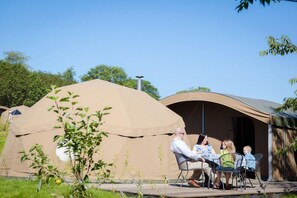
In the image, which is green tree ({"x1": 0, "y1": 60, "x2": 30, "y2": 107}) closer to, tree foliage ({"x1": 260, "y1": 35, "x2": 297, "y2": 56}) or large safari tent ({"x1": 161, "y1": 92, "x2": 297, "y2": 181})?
large safari tent ({"x1": 161, "y1": 92, "x2": 297, "y2": 181})

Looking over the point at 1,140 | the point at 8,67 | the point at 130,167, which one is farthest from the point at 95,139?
the point at 8,67

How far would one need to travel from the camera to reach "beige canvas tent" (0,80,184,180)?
1043 centimetres

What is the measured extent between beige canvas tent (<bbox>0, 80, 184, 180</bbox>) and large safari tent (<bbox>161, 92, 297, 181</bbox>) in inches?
72.2

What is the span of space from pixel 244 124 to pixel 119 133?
5287 millimetres

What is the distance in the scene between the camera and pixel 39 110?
11328 mm

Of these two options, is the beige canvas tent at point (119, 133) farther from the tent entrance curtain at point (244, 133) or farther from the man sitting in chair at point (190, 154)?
the tent entrance curtain at point (244, 133)

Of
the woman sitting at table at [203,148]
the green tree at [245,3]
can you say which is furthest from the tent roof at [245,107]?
the green tree at [245,3]

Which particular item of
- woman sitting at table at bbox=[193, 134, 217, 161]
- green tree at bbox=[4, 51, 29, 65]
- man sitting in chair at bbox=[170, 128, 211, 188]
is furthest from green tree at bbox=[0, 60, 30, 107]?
man sitting in chair at bbox=[170, 128, 211, 188]

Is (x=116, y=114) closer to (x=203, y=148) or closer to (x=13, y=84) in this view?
(x=203, y=148)

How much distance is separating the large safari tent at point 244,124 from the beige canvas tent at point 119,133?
6.02ft

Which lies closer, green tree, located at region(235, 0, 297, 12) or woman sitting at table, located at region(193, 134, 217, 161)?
green tree, located at region(235, 0, 297, 12)

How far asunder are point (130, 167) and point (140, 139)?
2.54ft

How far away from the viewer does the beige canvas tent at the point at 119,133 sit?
411 inches

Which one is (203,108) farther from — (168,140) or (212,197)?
(212,197)
